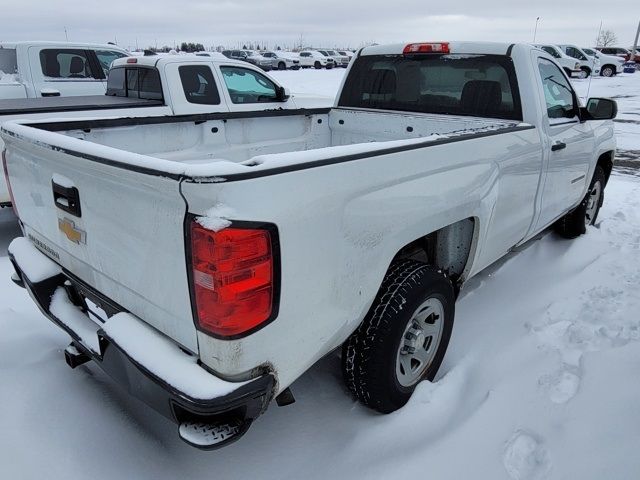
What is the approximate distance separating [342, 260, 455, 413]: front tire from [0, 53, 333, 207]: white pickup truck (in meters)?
4.45

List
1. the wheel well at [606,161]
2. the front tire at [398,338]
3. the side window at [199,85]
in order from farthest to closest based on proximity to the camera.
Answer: the side window at [199,85], the wheel well at [606,161], the front tire at [398,338]

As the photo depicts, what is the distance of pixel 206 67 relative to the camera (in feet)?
21.9

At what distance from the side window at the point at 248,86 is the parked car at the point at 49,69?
2.90m

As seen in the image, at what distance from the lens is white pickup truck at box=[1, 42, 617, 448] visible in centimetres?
167

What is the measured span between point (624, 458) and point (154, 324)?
2145 mm

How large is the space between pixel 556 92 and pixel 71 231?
365cm

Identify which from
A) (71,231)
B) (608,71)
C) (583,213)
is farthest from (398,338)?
(608,71)

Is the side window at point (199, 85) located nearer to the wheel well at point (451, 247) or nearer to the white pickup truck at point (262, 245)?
the white pickup truck at point (262, 245)

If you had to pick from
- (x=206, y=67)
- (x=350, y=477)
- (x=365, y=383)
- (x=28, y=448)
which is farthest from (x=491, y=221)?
(x=206, y=67)

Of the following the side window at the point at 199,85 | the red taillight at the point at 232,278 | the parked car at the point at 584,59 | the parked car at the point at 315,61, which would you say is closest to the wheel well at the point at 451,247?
the red taillight at the point at 232,278

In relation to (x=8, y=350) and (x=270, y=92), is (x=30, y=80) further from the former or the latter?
(x=8, y=350)

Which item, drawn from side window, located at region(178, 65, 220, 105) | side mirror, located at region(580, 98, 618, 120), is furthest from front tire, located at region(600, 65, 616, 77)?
side mirror, located at region(580, 98, 618, 120)

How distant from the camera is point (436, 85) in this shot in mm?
3996

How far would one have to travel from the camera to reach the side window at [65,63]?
8289 millimetres
